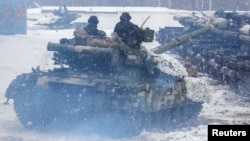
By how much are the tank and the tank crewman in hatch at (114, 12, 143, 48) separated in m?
5.29

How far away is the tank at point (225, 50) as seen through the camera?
585 inches

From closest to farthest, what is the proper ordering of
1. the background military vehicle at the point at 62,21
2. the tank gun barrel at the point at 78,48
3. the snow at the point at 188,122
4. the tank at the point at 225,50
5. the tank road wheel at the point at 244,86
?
the snow at the point at 188,122
the tank gun barrel at the point at 78,48
the tank road wheel at the point at 244,86
the tank at the point at 225,50
the background military vehicle at the point at 62,21

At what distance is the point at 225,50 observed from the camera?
18625 millimetres

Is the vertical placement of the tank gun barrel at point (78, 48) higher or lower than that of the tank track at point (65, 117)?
higher

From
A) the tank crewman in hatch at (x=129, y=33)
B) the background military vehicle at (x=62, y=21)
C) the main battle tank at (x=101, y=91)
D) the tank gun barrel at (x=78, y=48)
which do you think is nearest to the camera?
the main battle tank at (x=101, y=91)

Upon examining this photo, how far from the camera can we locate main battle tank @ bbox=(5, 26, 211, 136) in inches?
342

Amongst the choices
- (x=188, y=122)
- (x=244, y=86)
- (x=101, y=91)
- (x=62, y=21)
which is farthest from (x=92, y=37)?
(x=62, y=21)

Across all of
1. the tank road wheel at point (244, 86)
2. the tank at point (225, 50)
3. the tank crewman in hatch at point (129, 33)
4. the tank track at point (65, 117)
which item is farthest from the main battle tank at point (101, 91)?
the tank at point (225, 50)

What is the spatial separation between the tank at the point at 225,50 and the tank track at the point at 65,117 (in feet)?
18.4

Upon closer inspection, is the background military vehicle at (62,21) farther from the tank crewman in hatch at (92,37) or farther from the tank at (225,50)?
the tank crewman in hatch at (92,37)

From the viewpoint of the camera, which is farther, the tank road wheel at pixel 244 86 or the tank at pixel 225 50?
the tank at pixel 225 50

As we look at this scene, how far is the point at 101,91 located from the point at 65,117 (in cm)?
101

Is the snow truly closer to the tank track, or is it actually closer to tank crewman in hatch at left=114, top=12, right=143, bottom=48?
the tank track

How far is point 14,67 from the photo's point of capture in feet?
54.4
